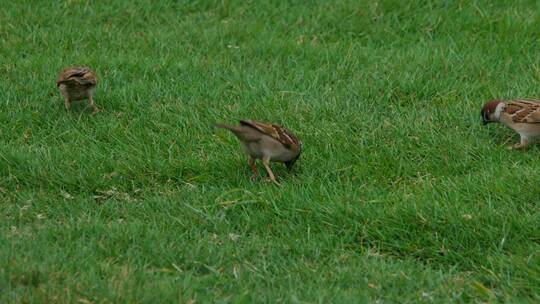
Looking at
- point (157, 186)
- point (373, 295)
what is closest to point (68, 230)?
point (157, 186)

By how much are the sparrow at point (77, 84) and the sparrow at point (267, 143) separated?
1808mm

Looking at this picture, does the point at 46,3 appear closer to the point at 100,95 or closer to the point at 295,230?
the point at 100,95

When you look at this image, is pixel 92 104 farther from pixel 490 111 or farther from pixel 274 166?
pixel 490 111

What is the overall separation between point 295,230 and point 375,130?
175 centimetres

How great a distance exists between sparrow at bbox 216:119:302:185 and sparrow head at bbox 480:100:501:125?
1.57 meters

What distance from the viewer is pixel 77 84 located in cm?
856

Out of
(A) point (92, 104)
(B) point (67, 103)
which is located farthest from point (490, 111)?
(B) point (67, 103)

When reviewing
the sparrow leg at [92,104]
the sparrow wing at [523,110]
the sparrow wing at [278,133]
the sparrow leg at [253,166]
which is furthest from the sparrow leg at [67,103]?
the sparrow wing at [523,110]

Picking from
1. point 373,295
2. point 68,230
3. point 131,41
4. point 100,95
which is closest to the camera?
point 373,295

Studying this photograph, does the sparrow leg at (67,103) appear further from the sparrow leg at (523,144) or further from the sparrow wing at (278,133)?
the sparrow leg at (523,144)

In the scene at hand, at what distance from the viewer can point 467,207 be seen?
264 inches

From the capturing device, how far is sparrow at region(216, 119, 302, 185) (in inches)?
291

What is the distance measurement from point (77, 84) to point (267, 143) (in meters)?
2.03

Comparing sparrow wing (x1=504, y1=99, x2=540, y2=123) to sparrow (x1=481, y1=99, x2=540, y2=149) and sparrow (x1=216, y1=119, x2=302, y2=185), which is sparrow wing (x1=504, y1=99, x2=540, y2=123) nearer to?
sparrow (x1=481, y1=99, x2=540, y2=149)
